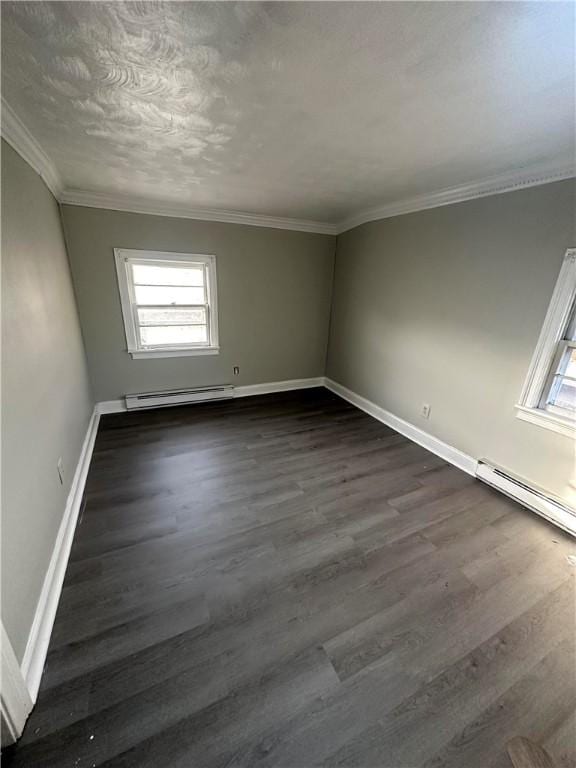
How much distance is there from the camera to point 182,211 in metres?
3.10

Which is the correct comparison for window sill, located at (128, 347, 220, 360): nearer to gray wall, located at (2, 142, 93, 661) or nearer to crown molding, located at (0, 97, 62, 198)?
gray wall, located at (2, 142, 93, 661)

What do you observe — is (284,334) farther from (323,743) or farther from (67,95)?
(323,743)

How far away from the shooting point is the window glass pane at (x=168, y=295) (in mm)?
3244

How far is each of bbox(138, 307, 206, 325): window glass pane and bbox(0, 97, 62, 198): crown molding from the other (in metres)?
1.29

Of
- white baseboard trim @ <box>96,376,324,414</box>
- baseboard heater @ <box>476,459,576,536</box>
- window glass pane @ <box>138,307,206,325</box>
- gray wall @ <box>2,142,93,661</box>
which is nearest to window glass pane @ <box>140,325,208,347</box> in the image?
window glass pane @ <box>138,307,206,325</box>

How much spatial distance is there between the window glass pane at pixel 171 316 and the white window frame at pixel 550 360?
128 inches

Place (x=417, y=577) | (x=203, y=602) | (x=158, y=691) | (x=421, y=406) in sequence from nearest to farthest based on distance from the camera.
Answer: (x=158, y=691)
(x=203, y=602)
(x=417, y=577)
(x=421, y=406)

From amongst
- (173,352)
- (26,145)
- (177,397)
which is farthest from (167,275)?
(26,145)

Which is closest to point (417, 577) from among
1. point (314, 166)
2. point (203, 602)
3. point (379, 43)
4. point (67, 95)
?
point (203, 602)

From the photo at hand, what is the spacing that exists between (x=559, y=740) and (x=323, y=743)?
2.80 feet

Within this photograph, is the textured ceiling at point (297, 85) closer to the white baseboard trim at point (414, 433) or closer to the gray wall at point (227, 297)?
the gray wall at point (227, 297)

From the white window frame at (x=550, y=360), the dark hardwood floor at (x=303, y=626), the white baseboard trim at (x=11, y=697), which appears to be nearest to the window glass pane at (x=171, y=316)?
the dark hardwood floor at (x=303, y=626)

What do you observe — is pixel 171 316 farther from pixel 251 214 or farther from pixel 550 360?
pixel 550 360

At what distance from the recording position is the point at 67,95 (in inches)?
50.5
